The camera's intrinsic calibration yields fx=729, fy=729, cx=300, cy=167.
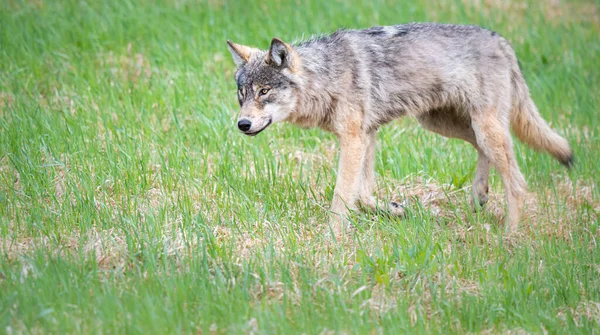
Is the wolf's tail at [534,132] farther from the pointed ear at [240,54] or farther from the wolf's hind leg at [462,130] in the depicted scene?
the pointed ear at [240,54]

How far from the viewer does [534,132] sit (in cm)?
703

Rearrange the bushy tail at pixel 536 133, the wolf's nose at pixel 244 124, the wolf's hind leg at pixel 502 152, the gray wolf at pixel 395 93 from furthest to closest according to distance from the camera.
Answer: the bushy tail at pixel 536 133 < the wolf's hind leg at pixel 502 152 < the gray wolf at pixel 395 93 < the wolf's nose at pixel 244 124

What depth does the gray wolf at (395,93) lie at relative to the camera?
20.5ft

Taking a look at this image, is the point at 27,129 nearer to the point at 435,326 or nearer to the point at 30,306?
the point at 30,306

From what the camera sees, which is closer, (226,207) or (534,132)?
(226,207)

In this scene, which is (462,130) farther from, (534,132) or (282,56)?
(282,56)

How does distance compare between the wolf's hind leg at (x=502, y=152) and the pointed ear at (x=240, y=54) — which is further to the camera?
the wolf's hind leg at (x=502, y=152)

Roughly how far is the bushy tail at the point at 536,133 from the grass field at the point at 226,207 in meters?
0.48

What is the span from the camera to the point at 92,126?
7.59 m

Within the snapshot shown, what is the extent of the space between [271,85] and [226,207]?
1105mm

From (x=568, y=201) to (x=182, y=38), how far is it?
548cm

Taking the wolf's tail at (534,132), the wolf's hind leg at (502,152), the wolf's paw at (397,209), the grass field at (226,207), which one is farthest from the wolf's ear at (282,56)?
the wolf's tail at (534,132)

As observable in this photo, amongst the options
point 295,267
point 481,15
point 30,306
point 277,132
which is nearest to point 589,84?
point 481,15

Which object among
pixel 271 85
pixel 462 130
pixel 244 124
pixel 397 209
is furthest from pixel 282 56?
pixel 462 130
